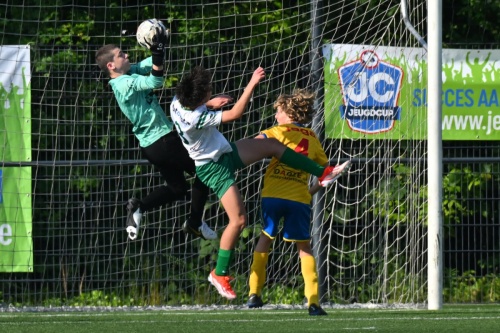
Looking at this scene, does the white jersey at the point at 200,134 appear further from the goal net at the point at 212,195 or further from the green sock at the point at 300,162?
the goal net at the point at 212,195

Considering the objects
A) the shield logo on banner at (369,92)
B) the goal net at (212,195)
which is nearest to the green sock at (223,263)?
the goal net at (212,195)

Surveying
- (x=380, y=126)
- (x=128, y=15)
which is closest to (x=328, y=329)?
(x=380, y=126)

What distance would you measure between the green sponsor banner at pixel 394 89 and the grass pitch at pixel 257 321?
6.15ft

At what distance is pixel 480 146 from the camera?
11969 millimetres

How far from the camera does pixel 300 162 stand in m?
8.98

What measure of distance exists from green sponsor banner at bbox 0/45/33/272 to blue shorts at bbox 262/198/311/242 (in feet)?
9.78

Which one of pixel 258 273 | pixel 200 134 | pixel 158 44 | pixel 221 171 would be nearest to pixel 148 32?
pixel 158 44

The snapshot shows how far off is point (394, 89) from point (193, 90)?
9.55 feet

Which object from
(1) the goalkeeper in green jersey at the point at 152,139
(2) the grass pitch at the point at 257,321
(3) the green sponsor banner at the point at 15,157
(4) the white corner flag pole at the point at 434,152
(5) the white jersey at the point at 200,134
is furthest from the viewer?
(3) the green sponsor banner at the point at 15,157

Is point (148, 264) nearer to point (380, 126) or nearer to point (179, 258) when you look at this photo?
point (179, 258)

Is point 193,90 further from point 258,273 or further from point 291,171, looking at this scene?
point 258,273

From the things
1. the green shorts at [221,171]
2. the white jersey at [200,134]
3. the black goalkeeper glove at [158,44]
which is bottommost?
the green shorts at [221,171]

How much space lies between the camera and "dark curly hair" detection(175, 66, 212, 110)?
8.93m

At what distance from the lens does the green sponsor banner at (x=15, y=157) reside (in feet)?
36.4
